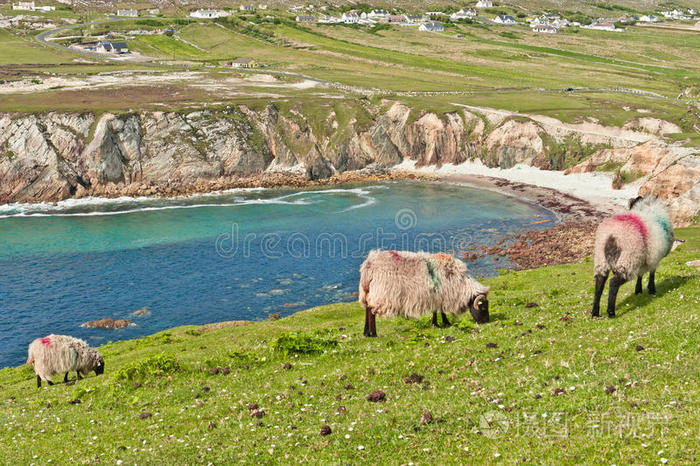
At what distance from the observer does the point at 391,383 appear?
1761cm

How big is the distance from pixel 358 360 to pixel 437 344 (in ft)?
9.86

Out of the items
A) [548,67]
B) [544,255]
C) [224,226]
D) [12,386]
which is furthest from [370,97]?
[12,386]

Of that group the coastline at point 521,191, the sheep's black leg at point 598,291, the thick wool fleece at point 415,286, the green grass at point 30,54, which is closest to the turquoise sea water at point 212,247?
the coastline at point 521,191

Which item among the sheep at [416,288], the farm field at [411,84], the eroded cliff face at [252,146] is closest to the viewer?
the sheep at [416,288]

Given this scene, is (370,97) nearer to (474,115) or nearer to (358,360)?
(474,115)

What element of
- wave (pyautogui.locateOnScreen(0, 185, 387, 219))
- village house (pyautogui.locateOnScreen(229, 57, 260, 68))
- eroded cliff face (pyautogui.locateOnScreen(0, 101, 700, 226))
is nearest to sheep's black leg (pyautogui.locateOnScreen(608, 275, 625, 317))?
wave (pyautogui.locateOnScreen(0, 185, 387, 219))

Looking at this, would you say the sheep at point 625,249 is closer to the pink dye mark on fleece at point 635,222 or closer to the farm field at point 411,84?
the pink dye mark on fleece at point 635,222

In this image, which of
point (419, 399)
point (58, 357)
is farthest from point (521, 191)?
point (419, 399)

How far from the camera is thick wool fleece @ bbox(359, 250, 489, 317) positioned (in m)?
23.5

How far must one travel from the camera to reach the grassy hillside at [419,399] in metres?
12.7

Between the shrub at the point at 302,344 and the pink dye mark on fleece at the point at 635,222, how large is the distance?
40.7 ft

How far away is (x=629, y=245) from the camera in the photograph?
21047 millimetres

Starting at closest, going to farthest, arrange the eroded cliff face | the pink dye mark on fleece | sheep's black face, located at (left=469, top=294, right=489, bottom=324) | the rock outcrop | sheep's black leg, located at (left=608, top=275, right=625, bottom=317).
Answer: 1. sheep's black leg, located at (left=608, top=275, right=625, bottom=317)
2. the pink dye mark on fleece
3. sheep's black face, located at (left=469, top=294, right=489, bottom=324)
4. the rock outcrop
5. the eroded cliff face

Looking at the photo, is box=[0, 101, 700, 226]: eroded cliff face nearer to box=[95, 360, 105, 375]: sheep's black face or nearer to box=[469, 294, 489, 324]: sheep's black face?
box=[469, 294, 489, 324]: sheep's black face
